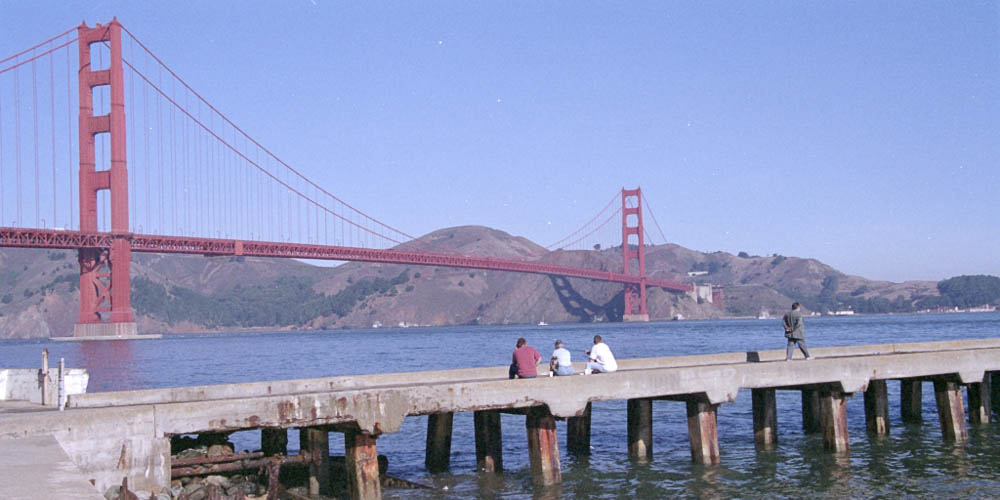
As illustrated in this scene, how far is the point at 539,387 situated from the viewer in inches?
575

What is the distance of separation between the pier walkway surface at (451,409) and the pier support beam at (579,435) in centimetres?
3

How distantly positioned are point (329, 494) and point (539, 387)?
3.33 m

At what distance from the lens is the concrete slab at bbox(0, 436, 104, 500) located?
837 centimetres

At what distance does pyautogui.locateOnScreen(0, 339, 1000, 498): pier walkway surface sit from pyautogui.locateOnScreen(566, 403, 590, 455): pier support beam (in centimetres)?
3

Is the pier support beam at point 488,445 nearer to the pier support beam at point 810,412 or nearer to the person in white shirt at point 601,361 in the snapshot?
the person in white shirt at point 601,361

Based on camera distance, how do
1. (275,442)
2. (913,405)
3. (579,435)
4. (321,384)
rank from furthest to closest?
(913,405) < (579,435) < (321,384) < (275,442)

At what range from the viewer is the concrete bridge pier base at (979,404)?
21734mm

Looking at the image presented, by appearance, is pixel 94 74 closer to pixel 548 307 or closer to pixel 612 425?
pixel 612 425

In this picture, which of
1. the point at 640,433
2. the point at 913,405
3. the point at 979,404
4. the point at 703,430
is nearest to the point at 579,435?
Answer: the point at 640,433

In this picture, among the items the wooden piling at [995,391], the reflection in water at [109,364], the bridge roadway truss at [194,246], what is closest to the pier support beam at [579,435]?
the wooden piling at [995,391]

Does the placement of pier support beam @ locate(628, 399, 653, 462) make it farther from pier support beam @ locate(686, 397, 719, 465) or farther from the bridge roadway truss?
the bridge roadway truss

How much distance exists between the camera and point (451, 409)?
14031 mm

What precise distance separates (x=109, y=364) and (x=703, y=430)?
47.2 m

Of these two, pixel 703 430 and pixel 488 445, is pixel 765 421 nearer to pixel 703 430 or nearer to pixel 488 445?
pixel 703 430
